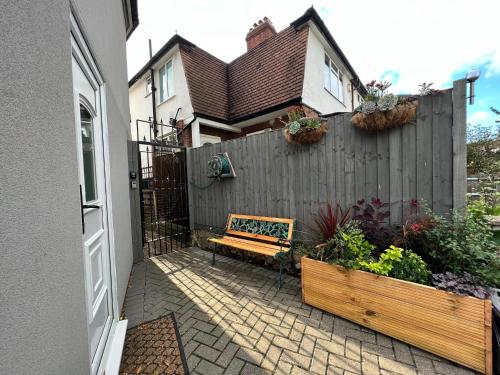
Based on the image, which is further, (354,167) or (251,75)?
(251,75)

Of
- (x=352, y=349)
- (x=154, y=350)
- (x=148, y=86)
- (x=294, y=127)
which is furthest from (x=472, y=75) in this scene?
(x=148, y=86)

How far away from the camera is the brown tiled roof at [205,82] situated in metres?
7.52

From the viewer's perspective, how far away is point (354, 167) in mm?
3027

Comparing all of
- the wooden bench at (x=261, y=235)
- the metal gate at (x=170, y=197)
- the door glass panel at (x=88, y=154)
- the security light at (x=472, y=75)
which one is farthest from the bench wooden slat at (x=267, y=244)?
the security light at (x=472, y=75)

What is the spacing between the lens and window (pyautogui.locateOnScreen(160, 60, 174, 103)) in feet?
27.6


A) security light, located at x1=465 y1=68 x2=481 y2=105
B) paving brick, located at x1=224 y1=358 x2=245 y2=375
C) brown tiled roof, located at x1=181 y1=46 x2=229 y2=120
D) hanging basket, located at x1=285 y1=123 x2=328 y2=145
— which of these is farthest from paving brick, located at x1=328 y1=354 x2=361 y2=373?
brown tiled roof, located at x1=181 y1=46 x2=229 y2=120

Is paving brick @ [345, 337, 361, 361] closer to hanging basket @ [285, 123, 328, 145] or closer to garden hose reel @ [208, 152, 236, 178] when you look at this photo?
hanging basket @ [285, 123, 328, 145]

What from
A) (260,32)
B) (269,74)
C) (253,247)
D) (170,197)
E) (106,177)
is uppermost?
(260,32)

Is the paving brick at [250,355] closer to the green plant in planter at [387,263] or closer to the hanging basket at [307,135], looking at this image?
the green plant in planter at [387,263]

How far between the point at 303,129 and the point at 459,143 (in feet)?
5.97

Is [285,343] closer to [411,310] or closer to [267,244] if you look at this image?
[411,310]

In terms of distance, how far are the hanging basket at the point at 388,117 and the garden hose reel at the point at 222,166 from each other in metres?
2.60


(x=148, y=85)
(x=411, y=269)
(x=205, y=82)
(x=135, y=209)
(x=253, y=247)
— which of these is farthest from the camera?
(x=148, y=85)

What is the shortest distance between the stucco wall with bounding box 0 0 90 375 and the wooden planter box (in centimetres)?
235
